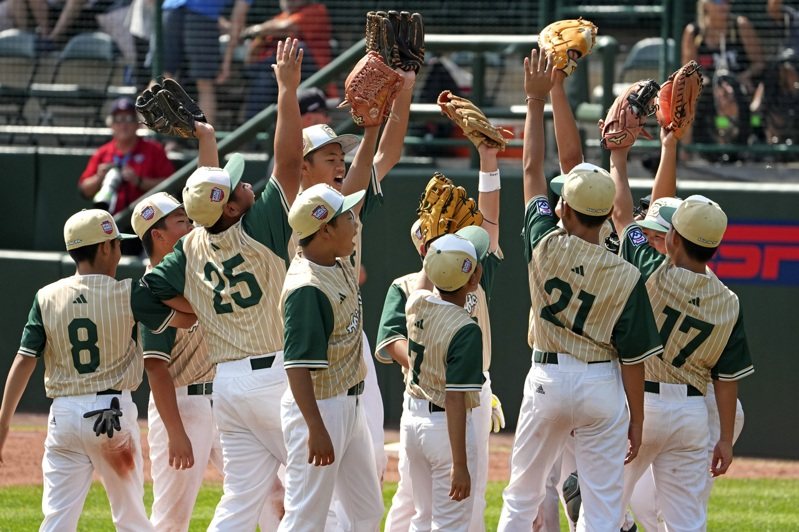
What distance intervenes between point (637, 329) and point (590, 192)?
1.92ft

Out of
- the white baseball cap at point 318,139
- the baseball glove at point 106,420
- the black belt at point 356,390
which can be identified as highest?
the white baseball cap at point 318,139

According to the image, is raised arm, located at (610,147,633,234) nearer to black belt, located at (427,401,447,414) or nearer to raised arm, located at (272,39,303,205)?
black belt, located at (427,401,447,414)

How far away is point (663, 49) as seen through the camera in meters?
9.52

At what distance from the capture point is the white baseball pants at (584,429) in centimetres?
517

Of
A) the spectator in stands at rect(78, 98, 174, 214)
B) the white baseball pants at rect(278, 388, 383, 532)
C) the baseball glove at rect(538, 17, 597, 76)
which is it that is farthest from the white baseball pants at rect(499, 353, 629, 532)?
the spectator in stands at rect(78, 98, 174, 214)

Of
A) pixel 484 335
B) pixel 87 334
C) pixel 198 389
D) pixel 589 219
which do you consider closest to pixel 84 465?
pixel 87 334

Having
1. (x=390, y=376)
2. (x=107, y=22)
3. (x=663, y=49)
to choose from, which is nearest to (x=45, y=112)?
(x=107, y=22)

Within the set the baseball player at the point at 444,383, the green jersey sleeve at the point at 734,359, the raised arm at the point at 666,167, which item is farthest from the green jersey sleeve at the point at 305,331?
the raised arm at the point at 666,167

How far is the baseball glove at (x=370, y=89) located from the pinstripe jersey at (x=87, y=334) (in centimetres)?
121

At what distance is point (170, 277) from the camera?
17.4ft

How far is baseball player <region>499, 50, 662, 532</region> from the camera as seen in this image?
16.7ft

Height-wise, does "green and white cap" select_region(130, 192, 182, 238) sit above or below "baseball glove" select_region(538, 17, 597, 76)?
below

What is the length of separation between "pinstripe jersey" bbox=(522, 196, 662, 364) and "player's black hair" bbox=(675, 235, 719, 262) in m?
0.38

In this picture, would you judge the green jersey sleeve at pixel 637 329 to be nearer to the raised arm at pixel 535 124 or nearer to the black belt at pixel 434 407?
the raised arm at pixel 535 124
